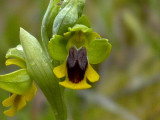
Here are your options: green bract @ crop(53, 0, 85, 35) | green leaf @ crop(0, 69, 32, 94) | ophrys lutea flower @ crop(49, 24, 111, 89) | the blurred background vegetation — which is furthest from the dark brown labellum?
the blurred background vegetation

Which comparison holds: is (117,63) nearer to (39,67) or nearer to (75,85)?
(39,67)

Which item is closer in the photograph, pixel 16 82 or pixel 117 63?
pixel 16 82

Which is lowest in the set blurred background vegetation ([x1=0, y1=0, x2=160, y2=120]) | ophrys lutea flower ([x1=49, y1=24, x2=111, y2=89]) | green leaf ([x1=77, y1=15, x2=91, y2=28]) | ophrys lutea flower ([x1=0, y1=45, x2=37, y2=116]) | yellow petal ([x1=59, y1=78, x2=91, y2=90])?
blurred background vegetation ([x1=0, y1=0, x2=160, y2=120])

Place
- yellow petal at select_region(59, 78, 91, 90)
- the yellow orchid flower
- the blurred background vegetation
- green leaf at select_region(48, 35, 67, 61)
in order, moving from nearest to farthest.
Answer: yellow petal at select_region(59, 78, 91, 90) → green leaf at select_region(48, 35, 67, 61) → the yellow orchid flower → the blurred background vegetation

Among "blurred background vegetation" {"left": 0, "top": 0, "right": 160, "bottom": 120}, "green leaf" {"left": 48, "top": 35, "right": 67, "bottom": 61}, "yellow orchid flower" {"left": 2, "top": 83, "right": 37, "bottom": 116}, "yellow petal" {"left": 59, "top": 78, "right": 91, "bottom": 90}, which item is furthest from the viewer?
"blurred background vegetation" {"left": 0, "top": 0, "right": 160, "bottom": 120}

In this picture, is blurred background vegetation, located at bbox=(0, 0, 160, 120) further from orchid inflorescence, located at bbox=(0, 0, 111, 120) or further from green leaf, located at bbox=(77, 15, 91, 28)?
green leaf, located at bbox=(77, 15, 91, 28)

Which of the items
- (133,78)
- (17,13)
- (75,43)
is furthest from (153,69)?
(75,43)

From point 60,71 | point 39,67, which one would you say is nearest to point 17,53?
point 39,67

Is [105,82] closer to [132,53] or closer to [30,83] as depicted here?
[132,53]

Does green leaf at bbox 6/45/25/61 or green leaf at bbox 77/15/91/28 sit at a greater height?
green leaf at bbox 77/15/91/28
